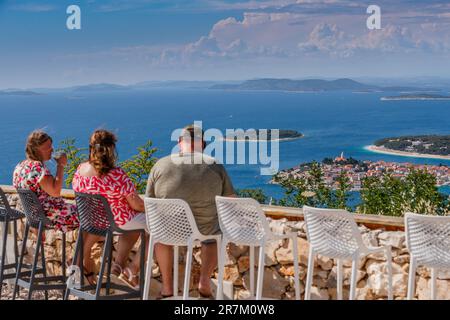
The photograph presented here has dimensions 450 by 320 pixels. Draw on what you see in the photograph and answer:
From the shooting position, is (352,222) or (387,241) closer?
(352,222)

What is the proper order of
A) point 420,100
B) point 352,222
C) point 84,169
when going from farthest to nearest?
point 420,100 < point 84,169 < point 352,222

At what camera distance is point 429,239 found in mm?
3627

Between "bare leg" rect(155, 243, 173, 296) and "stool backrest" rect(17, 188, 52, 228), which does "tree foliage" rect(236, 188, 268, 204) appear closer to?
"bare leg" rect(155, 243, 173, 296)

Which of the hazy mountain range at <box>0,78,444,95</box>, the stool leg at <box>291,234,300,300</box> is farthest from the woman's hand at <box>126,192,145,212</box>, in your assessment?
the hazy mountain range at <box>0,78,444,95</box>

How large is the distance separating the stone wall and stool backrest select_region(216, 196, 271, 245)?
0.50m

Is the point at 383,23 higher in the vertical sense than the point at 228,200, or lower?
higher

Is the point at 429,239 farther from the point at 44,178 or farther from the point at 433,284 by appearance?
the point at 44,178

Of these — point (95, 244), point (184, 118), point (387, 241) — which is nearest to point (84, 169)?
point (95, 244)

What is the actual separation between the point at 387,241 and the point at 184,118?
2263 inches

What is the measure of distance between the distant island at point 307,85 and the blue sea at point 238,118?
0.68m

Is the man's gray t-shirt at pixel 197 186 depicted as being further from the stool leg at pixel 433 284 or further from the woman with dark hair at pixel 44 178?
the stool leg at pixel 433 284

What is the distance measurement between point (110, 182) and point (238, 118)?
54510 millimetres

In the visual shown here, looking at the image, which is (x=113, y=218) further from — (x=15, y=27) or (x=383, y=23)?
(x=15, y=27)

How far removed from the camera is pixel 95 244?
522cm
